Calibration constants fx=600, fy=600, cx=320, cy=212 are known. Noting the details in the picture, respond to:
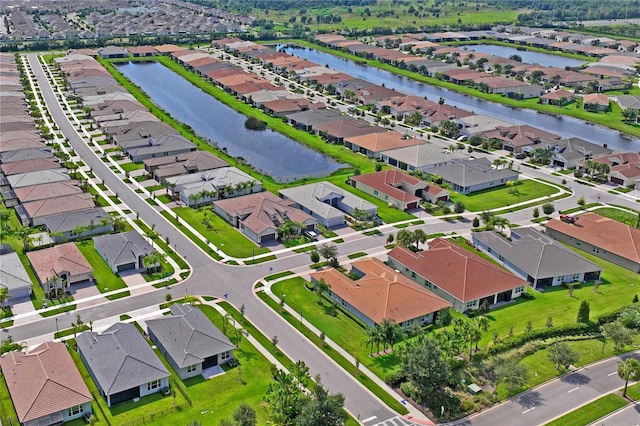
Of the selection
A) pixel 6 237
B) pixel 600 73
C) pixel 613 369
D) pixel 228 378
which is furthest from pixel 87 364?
pixel 600 73

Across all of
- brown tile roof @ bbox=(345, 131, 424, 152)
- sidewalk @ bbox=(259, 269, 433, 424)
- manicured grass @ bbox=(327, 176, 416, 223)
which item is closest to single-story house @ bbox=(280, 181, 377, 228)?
manicured grass @ bbox=(327, 176, 416, 223)

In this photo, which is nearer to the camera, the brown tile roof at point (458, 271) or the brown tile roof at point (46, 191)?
the brown tile roof at point (458, 271)

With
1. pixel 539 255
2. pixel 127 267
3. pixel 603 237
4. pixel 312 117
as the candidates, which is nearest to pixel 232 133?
pixel 312 117

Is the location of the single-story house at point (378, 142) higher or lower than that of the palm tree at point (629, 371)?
higher

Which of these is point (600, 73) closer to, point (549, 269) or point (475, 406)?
point (549, 269)

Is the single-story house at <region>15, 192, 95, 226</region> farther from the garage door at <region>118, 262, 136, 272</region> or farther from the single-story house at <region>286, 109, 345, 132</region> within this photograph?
the single-story house at <region>286, 109, 345, 132</region>

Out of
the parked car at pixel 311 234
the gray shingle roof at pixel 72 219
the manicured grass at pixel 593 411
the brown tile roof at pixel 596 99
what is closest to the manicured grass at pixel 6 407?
the gray shingle roof at pixel 72 219

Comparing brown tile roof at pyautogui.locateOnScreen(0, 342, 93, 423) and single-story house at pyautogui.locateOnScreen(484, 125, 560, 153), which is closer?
brown tile roof at pyautogui.locateOnScreen(0, 342, 93, 423)

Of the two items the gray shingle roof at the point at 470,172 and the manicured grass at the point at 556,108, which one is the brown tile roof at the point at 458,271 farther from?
the manicured grass at the point at 556,108
